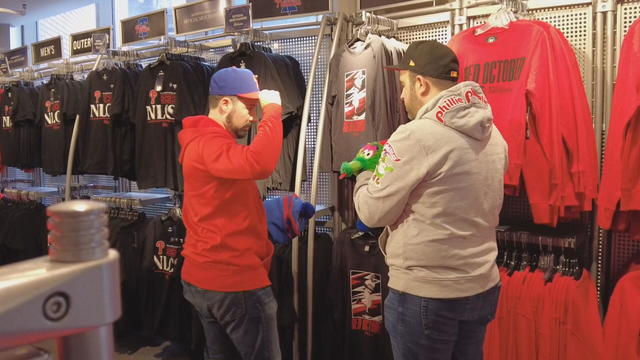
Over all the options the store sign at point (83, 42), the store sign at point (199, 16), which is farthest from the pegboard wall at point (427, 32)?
the store sign at point (83, 42)

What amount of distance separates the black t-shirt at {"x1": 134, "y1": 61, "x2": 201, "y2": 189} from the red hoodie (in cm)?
154

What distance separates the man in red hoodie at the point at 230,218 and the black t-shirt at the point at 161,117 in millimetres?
1505

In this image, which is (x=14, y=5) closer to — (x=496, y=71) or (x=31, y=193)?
(x=31, y=193)

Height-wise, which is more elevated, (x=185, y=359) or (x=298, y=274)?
(x=298, y=274)

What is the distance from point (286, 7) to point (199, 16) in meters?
0.70

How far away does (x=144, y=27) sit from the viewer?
13.5 feet

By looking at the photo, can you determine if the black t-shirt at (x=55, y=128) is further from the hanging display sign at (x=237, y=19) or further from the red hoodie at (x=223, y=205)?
the red hoodie at (x=223, y=205)

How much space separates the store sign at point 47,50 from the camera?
5016mm

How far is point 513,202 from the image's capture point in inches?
124

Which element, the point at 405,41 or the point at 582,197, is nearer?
the point at 582,197

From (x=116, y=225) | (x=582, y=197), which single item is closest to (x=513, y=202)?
(x=582, y=197)

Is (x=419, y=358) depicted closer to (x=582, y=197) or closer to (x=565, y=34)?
(x=582, y=197)

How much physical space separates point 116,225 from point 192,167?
2153 mm

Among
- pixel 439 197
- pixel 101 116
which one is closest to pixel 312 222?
pixel 439 197
